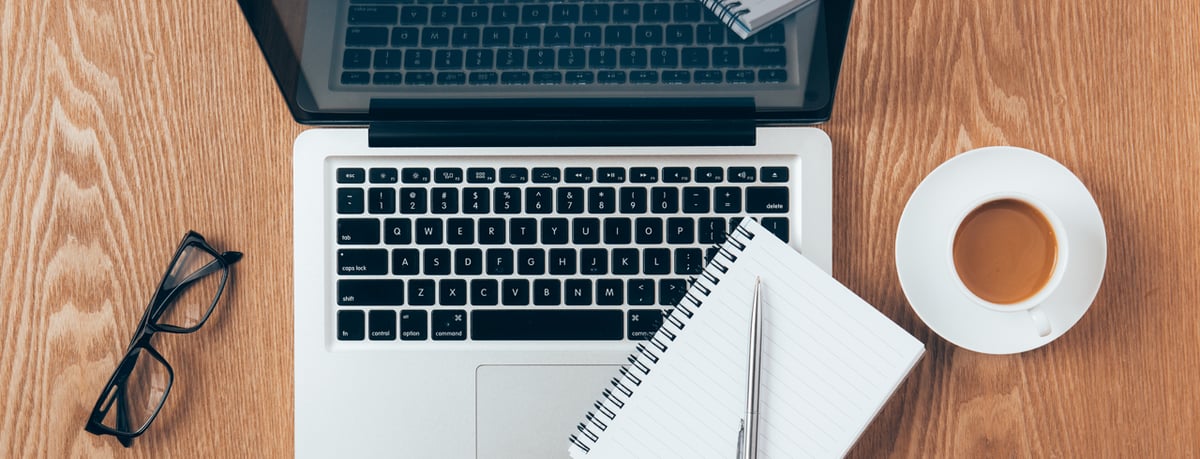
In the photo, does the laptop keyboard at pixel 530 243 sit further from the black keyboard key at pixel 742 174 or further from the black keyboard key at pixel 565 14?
the black keyboard key at pixel 565 14

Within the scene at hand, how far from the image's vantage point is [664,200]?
2.07 ft

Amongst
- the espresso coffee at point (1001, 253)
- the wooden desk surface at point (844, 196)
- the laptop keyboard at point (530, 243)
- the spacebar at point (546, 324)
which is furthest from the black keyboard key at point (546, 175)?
the espresso coffee at point (1001, 253)

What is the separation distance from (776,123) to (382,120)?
309 mm

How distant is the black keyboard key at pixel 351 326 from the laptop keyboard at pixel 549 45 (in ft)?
0.59

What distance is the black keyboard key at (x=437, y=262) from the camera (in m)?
0.63

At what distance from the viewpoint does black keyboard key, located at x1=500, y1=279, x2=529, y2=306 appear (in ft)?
2.07

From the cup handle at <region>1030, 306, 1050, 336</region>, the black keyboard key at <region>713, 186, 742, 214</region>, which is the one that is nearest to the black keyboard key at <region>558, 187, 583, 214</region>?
the black keyboard key at <region>713, 186, 742, 214</region>

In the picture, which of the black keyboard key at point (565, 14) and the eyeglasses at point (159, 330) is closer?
the black keyboard key at point (565, 14)

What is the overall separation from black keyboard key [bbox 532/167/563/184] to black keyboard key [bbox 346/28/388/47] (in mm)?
149

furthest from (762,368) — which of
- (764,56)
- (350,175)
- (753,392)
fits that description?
(350,175)

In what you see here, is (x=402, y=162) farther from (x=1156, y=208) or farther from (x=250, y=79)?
(x=1156, y=208)

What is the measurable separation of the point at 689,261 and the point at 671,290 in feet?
0.09

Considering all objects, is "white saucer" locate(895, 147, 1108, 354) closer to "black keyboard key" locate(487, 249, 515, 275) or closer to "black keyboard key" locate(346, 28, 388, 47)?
"black keyboard key" locate(487, 249, 515, 275)

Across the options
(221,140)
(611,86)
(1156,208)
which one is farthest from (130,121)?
(1156,208)
